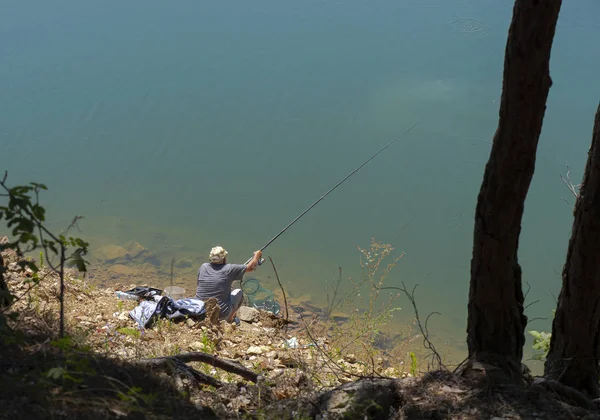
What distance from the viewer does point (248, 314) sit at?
18.9 feet

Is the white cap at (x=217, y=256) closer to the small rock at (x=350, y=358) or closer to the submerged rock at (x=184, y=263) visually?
the small rock at (x=350, y=358)

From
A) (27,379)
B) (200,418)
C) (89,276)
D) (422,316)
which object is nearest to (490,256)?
(200,418)

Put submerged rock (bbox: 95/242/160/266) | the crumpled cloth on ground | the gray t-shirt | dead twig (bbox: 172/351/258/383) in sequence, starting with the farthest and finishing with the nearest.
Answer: submerged rock (bbox: 95/242/160/266)
the gray t-shirt
the crumpled cloth on ground
dead twig (bbox: 172/351/258/383)

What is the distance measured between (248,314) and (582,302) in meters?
3.27

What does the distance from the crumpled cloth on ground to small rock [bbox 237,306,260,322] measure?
666 mm

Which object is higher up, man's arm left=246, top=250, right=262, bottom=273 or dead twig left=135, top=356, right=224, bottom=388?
man's arm left=246, top=250, right=262, bottom=273

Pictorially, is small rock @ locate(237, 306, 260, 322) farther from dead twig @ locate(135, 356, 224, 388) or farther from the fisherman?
dead twig @ locate(135, 356, 224, 388)

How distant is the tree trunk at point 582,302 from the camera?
2949 millimetres

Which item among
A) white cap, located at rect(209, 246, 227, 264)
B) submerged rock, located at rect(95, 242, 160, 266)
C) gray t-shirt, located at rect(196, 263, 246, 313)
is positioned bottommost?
gray t-shirt, located at rect(196, 263, 246, 313)

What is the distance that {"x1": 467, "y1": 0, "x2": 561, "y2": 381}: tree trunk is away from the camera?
2.55 m

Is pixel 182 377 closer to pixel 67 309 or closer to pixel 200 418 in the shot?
pixel 200 418

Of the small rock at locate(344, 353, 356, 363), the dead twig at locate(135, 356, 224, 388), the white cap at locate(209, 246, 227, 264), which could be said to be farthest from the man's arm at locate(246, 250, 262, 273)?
the dead twig at locate(135, 356, 224, 388)

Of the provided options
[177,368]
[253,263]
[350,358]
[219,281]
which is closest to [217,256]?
[219,281]

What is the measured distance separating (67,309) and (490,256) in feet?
9.82
